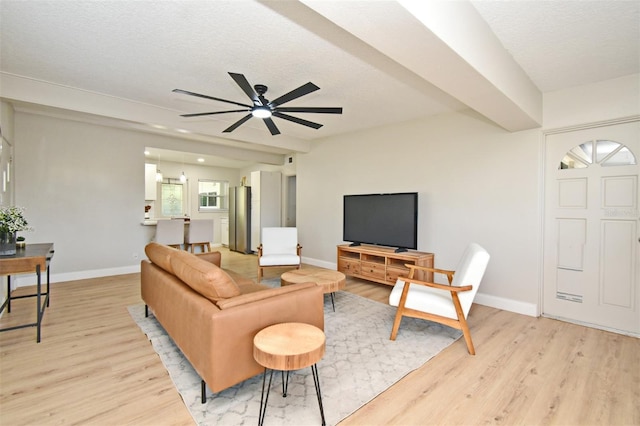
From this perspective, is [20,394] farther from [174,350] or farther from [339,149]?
[339,149]

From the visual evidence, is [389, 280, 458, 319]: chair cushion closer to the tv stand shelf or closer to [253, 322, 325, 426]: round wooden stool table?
the tv stand shelf

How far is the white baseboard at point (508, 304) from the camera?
11.2 feet

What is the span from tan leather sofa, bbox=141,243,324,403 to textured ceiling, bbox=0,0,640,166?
1673 mm

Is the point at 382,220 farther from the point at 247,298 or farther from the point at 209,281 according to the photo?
the point at 209,281

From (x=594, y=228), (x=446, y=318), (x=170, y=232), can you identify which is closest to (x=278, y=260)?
(x=170, y=232)

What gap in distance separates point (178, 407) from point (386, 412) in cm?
126

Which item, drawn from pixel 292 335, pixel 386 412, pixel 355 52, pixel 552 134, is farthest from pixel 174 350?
pixel 552 134

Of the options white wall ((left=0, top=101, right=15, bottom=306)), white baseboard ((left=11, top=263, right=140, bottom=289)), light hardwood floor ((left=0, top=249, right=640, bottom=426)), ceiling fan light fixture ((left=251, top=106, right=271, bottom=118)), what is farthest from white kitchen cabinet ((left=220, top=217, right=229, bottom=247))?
ceiling fan light fixture ((left=251, top=106, right=271, bottom=118))

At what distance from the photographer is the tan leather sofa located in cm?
168

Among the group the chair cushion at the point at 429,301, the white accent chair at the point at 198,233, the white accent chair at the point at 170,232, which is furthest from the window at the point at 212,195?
the chair cushion at the point at 429,301

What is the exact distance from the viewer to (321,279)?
3375 millimetres

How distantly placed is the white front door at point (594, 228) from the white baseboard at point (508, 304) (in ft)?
0.64

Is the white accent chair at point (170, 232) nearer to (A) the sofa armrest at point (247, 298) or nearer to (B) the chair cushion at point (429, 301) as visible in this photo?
(A) the sofa armrest at point (247, 298)

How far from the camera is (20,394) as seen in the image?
1919 mm
